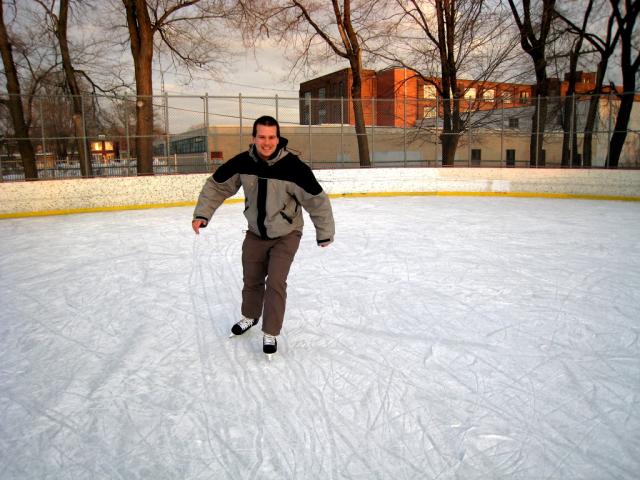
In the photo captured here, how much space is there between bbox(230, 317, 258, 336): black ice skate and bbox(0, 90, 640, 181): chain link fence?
6.82 metres

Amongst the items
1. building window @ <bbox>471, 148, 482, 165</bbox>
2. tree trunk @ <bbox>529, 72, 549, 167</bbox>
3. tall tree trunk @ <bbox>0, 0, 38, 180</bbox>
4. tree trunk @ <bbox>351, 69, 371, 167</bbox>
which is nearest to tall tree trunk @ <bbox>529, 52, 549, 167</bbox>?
tree trunk @ <bbox>529, 72, 549, 167</bbox>

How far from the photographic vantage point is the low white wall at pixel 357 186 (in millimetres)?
10516

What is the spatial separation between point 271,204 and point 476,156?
1591 cm

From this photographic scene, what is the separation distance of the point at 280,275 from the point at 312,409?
851 millimetres

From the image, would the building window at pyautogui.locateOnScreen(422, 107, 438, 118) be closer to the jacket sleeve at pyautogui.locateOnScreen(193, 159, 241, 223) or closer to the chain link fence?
the chain link fence

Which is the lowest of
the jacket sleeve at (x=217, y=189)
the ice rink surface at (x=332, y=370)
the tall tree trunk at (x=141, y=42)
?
the ice rink surface at (x=332, y=370)

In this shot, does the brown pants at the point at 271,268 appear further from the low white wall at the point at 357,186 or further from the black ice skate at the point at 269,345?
the low white wall at the point at 357,186

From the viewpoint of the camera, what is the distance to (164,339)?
3.41 metres

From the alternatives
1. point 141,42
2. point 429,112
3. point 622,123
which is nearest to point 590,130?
point 622,123

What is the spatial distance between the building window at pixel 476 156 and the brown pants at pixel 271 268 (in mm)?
14785

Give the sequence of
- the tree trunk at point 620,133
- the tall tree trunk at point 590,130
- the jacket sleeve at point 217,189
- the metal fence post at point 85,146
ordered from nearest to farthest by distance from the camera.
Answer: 1. the jacket sleeve at point 217,189
2. the metal fence post at point 85,146
3. the tree trunk at point 620,133
4. the tall tree trunk at point 590,130

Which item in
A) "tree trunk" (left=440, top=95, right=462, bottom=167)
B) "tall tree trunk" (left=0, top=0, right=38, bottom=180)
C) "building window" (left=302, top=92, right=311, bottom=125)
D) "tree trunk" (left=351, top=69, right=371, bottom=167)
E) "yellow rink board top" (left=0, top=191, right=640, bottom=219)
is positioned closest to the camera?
"yellow rink board top" (left=0, top=191, right=640, bottom=219)

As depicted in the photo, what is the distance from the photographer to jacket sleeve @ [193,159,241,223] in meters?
3.03

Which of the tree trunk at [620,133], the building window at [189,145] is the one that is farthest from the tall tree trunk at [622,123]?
the building window at [189,145]
